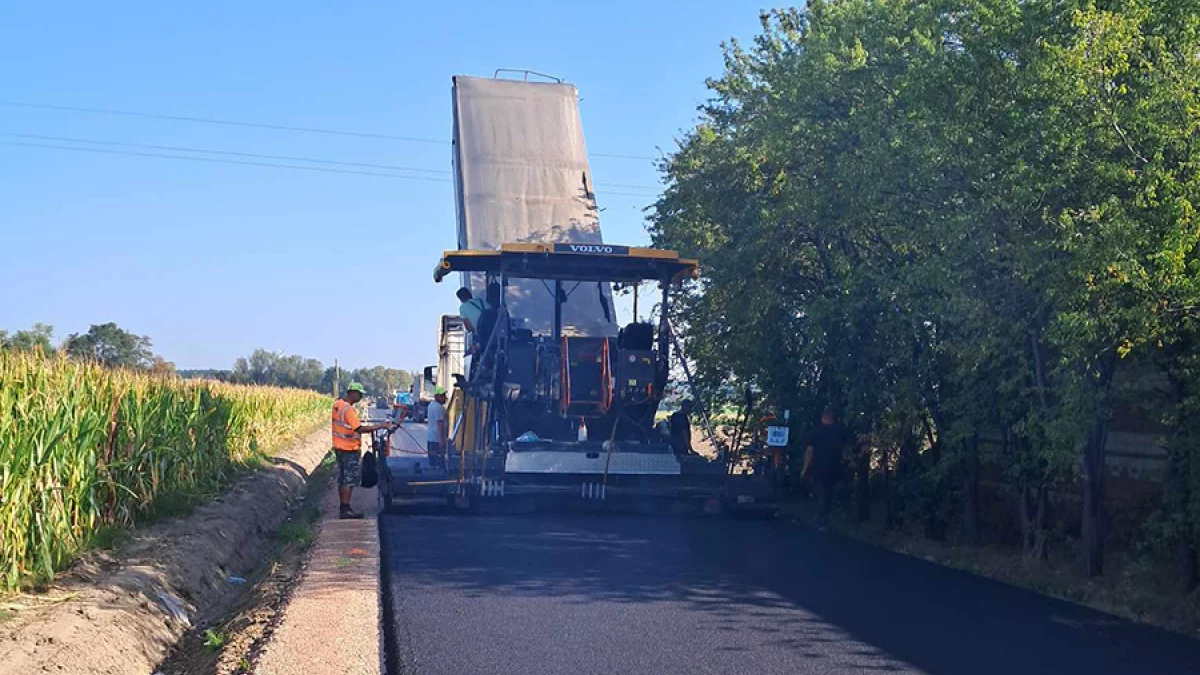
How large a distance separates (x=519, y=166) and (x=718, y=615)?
542 inches

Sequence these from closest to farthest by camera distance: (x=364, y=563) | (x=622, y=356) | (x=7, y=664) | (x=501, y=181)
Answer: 1. (x=7, y=664)
2. (x=364, y=563)
3. (x=622, y=356)
4. (x=501, y=181)

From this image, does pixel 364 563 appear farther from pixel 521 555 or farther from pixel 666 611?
pixel 666 611

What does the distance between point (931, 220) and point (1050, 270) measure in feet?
6.39

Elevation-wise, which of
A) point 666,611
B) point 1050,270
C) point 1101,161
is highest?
point 1101,161

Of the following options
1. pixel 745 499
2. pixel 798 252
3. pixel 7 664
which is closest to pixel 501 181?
pixel 798 252

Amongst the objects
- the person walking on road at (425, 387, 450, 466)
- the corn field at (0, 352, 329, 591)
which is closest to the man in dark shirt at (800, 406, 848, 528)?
the person walking on road at (425, 387, 450, 466)

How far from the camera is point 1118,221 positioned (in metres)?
9.19

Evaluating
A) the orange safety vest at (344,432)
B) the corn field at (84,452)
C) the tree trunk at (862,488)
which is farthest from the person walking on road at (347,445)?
the tree trunk at (862,488)

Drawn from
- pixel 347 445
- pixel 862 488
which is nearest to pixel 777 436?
pixel 862 488

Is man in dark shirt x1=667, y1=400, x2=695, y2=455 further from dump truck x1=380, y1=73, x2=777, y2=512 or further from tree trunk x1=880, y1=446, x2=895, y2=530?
tree trunk x1=880, y1=446, x2=895, y2=530

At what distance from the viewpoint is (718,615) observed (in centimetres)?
876

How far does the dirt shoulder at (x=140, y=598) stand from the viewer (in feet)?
24.8

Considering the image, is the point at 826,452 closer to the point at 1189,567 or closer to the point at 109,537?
the point at 1189,567

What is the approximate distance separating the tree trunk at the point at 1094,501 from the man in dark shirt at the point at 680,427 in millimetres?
5695
